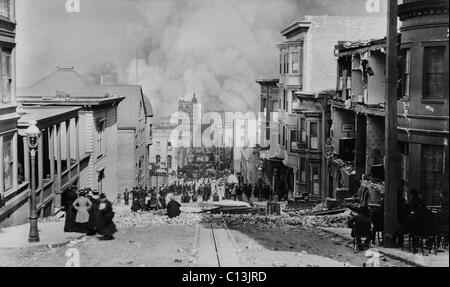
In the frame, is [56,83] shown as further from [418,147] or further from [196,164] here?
[418,147]

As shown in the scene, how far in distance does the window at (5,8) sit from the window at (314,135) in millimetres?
10770

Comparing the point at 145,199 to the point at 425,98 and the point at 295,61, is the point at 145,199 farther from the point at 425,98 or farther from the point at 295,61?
the point at 425,98

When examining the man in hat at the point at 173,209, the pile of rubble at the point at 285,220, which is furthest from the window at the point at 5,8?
the pile of rubble at the point at 285,220

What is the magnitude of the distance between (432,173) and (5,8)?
8.94 metres

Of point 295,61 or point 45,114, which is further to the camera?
point 295,61

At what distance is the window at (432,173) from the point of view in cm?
1094

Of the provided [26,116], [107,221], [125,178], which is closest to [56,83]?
[125,178]

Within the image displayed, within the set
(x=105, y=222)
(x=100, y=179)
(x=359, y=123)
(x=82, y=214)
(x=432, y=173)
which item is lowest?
(x=105, y=222)

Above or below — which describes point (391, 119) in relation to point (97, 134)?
above

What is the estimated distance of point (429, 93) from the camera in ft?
36.0

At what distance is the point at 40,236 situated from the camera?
12.6 meters

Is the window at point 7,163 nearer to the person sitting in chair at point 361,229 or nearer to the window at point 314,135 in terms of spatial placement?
the person sitting in chair at point 361,229

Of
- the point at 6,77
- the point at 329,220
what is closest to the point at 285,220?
the point at 329,220

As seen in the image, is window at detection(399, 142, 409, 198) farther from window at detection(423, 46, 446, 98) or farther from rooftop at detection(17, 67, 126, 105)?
rooftop at detection(17, 67, 126, 105)
